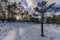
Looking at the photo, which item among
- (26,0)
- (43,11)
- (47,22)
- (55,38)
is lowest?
(55,38)

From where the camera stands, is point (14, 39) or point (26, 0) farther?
point (26, 0)

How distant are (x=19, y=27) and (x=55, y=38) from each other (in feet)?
5.31

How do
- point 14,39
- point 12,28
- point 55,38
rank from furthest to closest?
point 12,28 < point 55,38 < point 14,39

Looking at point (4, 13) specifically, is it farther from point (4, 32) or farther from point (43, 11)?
point (43, 11)

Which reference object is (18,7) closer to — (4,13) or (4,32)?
(4,13)

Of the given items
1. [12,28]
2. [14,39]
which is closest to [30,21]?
[12,28]

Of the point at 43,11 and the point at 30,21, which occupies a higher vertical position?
the point at 43,11

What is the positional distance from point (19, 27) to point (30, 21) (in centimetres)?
110

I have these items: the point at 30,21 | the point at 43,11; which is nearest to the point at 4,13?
the point at 30,21

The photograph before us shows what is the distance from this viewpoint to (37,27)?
6102 millimetres

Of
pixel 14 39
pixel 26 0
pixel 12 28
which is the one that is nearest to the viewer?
pixel 14 39

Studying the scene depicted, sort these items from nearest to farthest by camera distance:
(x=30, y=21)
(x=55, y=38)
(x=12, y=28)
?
(x=55, y=38) < (x=12, y=28) < (x=30, y=21)

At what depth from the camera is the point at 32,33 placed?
5406mm

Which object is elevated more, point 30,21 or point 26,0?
point 26,0
